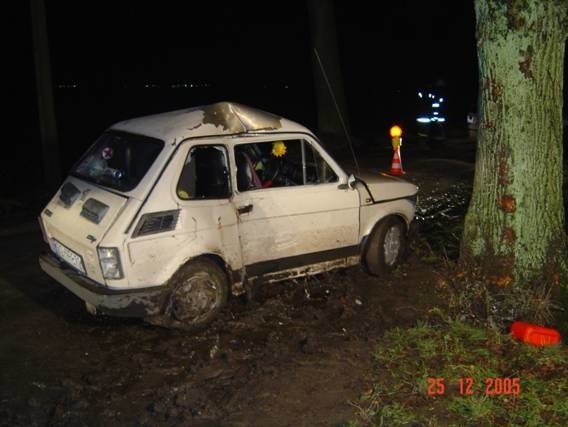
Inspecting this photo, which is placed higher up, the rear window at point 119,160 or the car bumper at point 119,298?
the rear window at point 119,160

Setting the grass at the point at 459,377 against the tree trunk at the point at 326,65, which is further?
the tree trunk at the point at 326,65

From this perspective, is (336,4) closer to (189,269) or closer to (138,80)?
(138,80)

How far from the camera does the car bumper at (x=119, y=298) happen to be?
16.8 ft

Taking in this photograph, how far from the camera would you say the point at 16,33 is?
27.1m

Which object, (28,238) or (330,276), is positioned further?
(28,238)


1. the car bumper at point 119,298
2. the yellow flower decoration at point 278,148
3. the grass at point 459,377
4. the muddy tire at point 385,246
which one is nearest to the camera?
the grass at point 459,377

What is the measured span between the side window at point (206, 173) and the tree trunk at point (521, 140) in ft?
7.63

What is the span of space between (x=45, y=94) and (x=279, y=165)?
5.17 m

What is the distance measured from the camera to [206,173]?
18.9 feet

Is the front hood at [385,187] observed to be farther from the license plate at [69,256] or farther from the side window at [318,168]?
the license plate at [69,256]

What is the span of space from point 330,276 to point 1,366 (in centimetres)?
322

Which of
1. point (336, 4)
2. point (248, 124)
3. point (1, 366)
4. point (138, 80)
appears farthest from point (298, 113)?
point (1, 366)

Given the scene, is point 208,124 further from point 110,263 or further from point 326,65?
point 326,65

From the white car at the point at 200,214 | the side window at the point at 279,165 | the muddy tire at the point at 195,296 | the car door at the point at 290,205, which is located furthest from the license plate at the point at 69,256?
the side window at the point at 279,165
